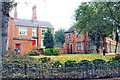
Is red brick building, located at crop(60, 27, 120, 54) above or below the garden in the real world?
above

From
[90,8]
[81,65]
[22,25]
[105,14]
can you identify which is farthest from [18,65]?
[22,25]

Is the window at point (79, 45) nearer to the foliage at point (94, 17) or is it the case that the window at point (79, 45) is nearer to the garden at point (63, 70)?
the foliage at point (94, 17)

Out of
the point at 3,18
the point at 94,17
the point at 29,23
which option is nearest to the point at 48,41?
the point at 29,23

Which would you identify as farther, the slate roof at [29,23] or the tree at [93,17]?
the slate roof at [29,23]

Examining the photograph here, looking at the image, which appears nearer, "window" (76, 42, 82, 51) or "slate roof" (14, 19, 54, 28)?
"slate roof" (14, 19, 54, 28)

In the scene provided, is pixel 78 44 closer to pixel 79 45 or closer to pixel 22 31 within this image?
pixel 79 45

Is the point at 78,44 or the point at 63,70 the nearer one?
the point at 63,70

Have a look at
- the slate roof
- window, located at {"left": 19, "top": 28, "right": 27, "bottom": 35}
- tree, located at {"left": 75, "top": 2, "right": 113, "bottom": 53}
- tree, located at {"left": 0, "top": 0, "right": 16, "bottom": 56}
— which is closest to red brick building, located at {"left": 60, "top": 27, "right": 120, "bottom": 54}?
the slate roof

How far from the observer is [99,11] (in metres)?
14.9

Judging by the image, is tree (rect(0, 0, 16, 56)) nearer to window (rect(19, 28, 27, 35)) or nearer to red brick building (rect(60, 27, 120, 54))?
red brick building (rect(60, 27, 120, 54))

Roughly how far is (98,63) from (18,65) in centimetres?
404

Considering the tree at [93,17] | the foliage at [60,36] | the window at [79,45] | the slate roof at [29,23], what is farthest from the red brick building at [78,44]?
the tree at [93,17]

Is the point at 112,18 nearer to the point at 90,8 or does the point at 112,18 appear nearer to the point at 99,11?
the point at 99,11

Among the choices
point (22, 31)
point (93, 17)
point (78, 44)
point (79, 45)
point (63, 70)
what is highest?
point (22, 31)
